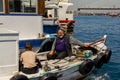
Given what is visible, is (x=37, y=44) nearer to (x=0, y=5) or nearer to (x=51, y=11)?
(x=0, y=5)

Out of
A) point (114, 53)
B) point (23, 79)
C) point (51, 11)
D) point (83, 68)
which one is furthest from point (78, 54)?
point (51, 11)

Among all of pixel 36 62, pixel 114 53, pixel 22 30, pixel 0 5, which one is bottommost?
pixel 114 53

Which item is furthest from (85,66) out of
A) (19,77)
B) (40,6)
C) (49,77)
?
(19,77)

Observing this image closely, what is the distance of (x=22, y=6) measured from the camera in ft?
40.1

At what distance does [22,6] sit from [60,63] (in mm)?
2593

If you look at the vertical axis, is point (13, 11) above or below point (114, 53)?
above

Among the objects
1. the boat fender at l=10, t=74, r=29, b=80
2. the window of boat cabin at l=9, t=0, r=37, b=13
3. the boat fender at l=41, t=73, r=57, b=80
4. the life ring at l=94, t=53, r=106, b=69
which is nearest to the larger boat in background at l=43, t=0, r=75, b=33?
the life ring at l=94, t=53, r=106, b=69

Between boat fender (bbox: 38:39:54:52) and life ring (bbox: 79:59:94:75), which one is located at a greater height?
boat fender (bbox: 38:39:54:52)

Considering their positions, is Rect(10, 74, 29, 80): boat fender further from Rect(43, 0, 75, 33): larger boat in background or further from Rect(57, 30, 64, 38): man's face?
Rect(43, 0, 75, 33): larger boat in background

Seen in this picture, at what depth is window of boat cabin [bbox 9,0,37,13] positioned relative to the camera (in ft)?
39.4

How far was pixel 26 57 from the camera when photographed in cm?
995

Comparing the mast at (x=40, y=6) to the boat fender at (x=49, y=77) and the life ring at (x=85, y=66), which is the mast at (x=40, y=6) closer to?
the life ring at (x=85, y=66)

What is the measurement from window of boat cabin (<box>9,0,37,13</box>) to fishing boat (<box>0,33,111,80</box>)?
171 centimetres

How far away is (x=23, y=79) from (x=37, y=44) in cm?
325
